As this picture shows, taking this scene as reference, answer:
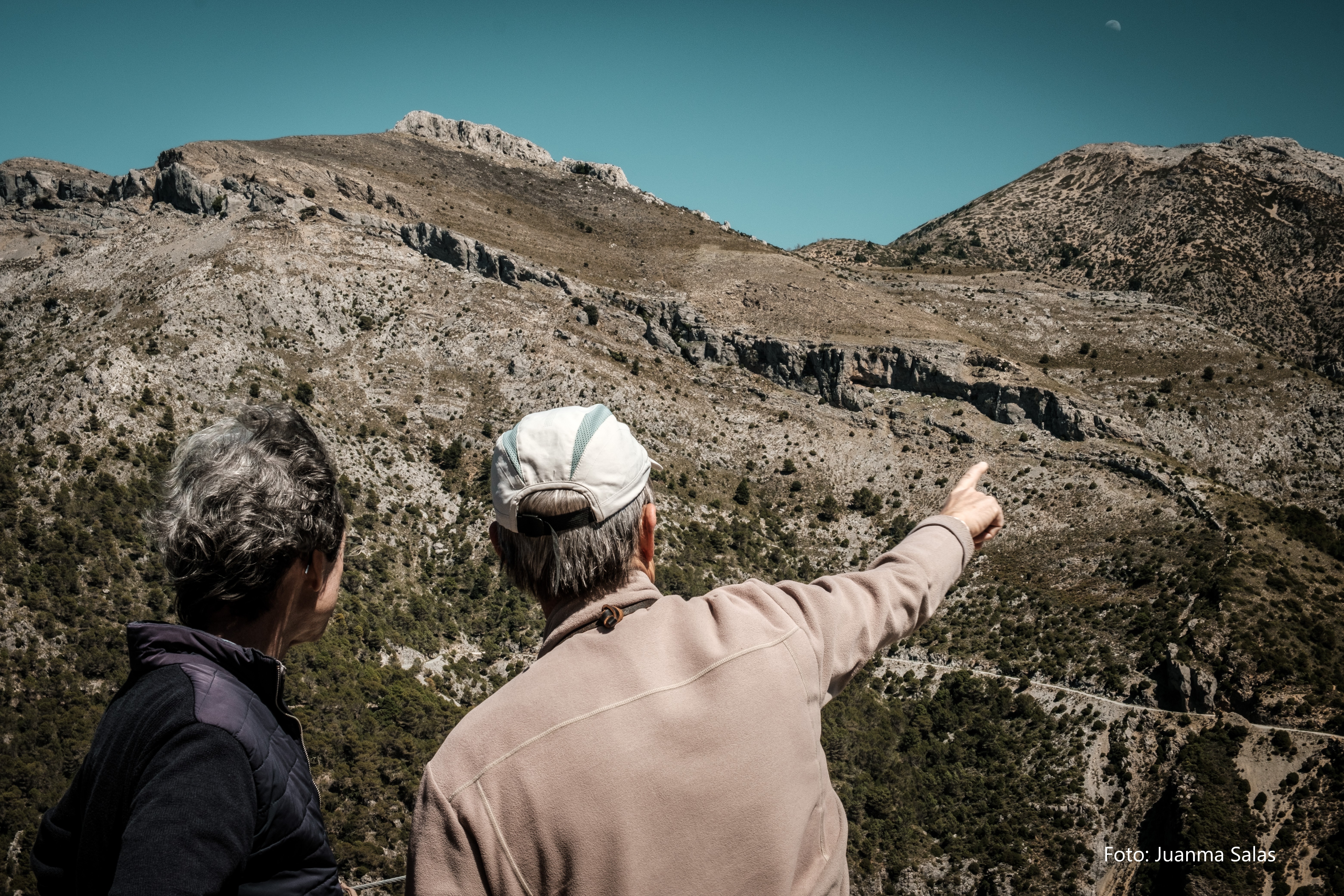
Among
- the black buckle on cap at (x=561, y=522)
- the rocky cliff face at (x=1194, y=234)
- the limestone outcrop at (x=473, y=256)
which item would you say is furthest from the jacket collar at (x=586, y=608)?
the rocky cliff face at (x=1194, y=234)

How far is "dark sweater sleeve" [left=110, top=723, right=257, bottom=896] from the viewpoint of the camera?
63.7 inches

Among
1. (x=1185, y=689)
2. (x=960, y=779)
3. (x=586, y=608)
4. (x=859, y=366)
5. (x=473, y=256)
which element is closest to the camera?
(x=586, y=608)

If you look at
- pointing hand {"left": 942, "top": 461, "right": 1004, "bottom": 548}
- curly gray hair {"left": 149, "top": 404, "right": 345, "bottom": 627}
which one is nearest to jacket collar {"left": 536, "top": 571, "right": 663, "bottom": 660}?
curly gray hair {"left": 149, "top": 404, "right": 345, "bottom": 627}

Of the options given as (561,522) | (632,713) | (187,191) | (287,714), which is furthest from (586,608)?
(187,191)

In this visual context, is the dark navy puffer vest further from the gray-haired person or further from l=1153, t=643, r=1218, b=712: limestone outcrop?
l=1153, t=643, r=1218, b=712: limestone outcrop

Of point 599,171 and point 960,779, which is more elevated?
point 599,171

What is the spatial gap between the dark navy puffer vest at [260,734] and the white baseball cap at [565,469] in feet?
3.11

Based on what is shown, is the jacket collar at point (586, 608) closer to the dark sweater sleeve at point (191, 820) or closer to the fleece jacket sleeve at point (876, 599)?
the fleece jacket sleeve at point (876, 599)

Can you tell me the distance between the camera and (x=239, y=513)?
7.57 feet

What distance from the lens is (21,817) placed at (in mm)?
20719

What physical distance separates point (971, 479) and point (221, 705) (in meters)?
2.93

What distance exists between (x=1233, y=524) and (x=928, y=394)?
25071 mm

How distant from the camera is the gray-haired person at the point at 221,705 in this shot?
174cm

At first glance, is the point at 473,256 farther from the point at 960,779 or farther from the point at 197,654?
the point at 197,654
